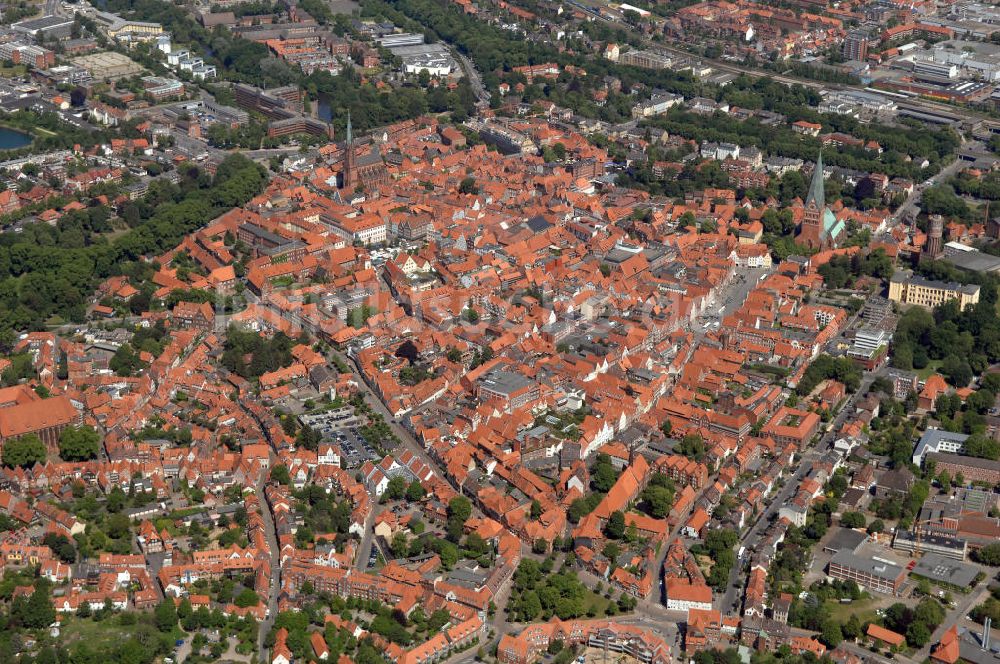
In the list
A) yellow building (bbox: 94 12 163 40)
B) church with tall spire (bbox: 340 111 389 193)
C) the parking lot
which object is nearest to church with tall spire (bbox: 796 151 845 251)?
church with tall spire (bbox: 340 111 389 193)

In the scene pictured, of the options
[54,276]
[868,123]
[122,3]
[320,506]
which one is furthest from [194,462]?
[122,3]

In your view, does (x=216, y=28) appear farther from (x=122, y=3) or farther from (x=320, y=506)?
(x=320, y=506)

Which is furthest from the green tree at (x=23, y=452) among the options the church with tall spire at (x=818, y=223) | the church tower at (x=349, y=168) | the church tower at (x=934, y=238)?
the church tower at (x=934, y=238)

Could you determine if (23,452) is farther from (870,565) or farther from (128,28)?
(128,28)

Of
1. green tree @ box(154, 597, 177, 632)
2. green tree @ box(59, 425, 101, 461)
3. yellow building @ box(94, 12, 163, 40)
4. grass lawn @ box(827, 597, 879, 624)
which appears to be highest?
grass lawn @ box(827, 597, 879, 624)

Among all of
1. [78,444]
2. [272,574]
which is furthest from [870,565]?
[78,444]

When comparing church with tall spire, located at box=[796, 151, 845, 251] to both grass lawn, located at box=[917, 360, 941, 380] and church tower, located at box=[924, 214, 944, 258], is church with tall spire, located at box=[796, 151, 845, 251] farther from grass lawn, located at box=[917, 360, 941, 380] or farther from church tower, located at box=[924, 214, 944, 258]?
grass lawn, located at box=[917, 360, 941, 380]

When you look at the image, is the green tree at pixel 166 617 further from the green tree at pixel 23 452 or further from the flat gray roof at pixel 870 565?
the flat gray roof at pixel 870 565
